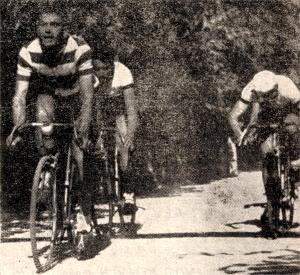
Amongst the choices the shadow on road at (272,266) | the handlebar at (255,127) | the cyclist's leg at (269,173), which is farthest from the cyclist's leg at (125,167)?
the shadow on road at (272,266)

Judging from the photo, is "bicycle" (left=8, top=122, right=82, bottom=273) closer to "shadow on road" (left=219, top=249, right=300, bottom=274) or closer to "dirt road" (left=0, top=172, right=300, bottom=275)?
"dirt road" (left=0, top=172, right=300, bottom=275)

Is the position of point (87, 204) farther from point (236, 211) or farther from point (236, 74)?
point (236, 74)

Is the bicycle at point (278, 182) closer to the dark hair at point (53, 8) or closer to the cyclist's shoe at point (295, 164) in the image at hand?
the cyclist's shoe at point (295, 164)

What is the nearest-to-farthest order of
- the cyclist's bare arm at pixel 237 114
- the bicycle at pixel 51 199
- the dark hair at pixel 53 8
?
the bicycle at pixel 51 199
the cyclist's bare arm at pixel 237 114
the dark hair at pixel 53 8

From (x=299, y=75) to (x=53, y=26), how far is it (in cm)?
1150

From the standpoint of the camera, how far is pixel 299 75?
1758cm

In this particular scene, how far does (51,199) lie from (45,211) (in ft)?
0.38

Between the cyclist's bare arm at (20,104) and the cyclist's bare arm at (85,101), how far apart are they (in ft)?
1.70

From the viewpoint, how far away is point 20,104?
7000 millimetres

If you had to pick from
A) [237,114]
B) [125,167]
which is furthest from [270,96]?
[125,167]

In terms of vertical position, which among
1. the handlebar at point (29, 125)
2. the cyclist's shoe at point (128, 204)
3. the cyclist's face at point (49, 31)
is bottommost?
the cyclist's shoe at point (128, 204)

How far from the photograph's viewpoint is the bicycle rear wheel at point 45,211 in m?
6.50

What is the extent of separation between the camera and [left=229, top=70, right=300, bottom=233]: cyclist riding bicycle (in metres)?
8.59

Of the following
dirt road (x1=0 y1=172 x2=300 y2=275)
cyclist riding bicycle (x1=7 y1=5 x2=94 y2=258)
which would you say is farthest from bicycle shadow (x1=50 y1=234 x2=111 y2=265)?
cyclist riding bicycle (x1=7 y1=5 x2=94 y2=258)
